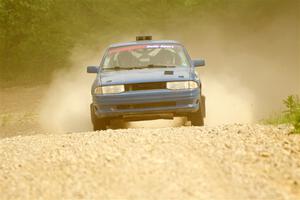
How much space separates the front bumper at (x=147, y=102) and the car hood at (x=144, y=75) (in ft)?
0.67

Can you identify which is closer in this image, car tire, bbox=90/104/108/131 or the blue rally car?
the blue rally car

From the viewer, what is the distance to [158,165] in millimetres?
6887

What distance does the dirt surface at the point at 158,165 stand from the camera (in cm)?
614

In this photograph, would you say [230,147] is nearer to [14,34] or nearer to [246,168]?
[246,168]

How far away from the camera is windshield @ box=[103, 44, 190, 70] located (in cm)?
1188

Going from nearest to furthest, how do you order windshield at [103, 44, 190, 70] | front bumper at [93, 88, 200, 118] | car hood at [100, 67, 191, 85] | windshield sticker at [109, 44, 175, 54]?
front bumper at [93, 88, 200, 118] → car hood at [100, 67, 191, 85] → windshield at [103, 44, 190, 70] → windshield sticker at [109, 44, 175, 54]

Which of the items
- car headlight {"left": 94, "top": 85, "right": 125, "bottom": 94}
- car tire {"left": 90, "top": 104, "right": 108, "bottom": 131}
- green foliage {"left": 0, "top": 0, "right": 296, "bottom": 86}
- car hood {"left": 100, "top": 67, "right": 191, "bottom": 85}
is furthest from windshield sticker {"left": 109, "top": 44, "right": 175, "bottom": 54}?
green foliage {"left": 0, "top": 0, "right": 296, "bottom": 86}

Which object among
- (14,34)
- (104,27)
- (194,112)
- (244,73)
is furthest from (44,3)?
(194,112)

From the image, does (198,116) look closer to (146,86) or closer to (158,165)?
(146,86)

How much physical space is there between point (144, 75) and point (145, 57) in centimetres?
123

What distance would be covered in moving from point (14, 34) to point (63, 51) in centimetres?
249

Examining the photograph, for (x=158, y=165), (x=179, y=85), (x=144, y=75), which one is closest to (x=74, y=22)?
(x=144, y=75)

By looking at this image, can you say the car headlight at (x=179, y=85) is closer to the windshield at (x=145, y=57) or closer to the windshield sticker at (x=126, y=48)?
the windshield at (x=145, y=57)

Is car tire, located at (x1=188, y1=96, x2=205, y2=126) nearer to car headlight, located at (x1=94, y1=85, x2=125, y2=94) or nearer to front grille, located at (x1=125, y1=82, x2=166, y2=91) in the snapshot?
front grille, located at (x1=125, y1=82, x2=166, y2=91)
